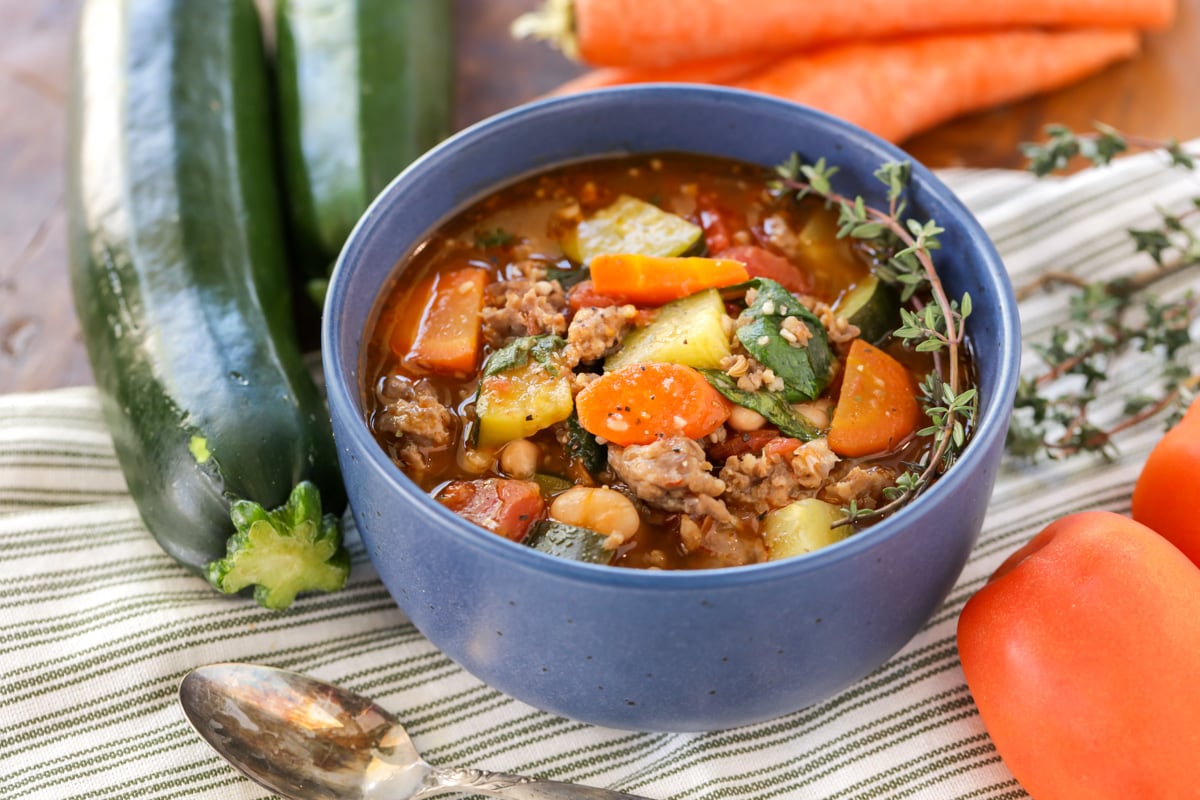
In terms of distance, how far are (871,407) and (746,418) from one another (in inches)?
9.3

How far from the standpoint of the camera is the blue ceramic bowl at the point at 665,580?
190 centimetres

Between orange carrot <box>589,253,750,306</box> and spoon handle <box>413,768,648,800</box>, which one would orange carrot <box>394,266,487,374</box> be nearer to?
orange carrot <box>589,253,750,306</box>

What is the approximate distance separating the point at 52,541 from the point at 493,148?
1268mm

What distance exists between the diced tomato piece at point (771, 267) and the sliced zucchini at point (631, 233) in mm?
94

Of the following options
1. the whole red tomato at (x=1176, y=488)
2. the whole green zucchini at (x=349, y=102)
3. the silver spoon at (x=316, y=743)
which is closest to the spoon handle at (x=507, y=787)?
the silver spoon at (x=316, y=743)

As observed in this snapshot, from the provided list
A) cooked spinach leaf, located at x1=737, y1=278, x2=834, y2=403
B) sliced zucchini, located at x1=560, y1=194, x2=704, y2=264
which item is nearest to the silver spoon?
cooked spinach leaf, located at x1=737, y1=278, x2=834, y2=403

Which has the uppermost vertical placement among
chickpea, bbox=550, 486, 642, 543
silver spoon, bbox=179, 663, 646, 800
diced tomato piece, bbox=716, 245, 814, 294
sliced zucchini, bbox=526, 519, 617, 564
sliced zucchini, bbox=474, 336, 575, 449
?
A: diced tomato piece, bbox=716, 245, 814, 294

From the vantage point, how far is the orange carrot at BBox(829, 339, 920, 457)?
7.36 ft

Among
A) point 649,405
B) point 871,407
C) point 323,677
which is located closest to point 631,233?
point 649,405

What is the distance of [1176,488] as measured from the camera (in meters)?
2.52

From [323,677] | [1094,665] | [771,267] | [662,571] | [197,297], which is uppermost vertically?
[771,267]

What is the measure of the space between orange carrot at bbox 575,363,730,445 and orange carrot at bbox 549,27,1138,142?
5.48ft

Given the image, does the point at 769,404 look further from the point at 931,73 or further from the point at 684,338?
the point at 931,73

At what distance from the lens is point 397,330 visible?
8.13ft
